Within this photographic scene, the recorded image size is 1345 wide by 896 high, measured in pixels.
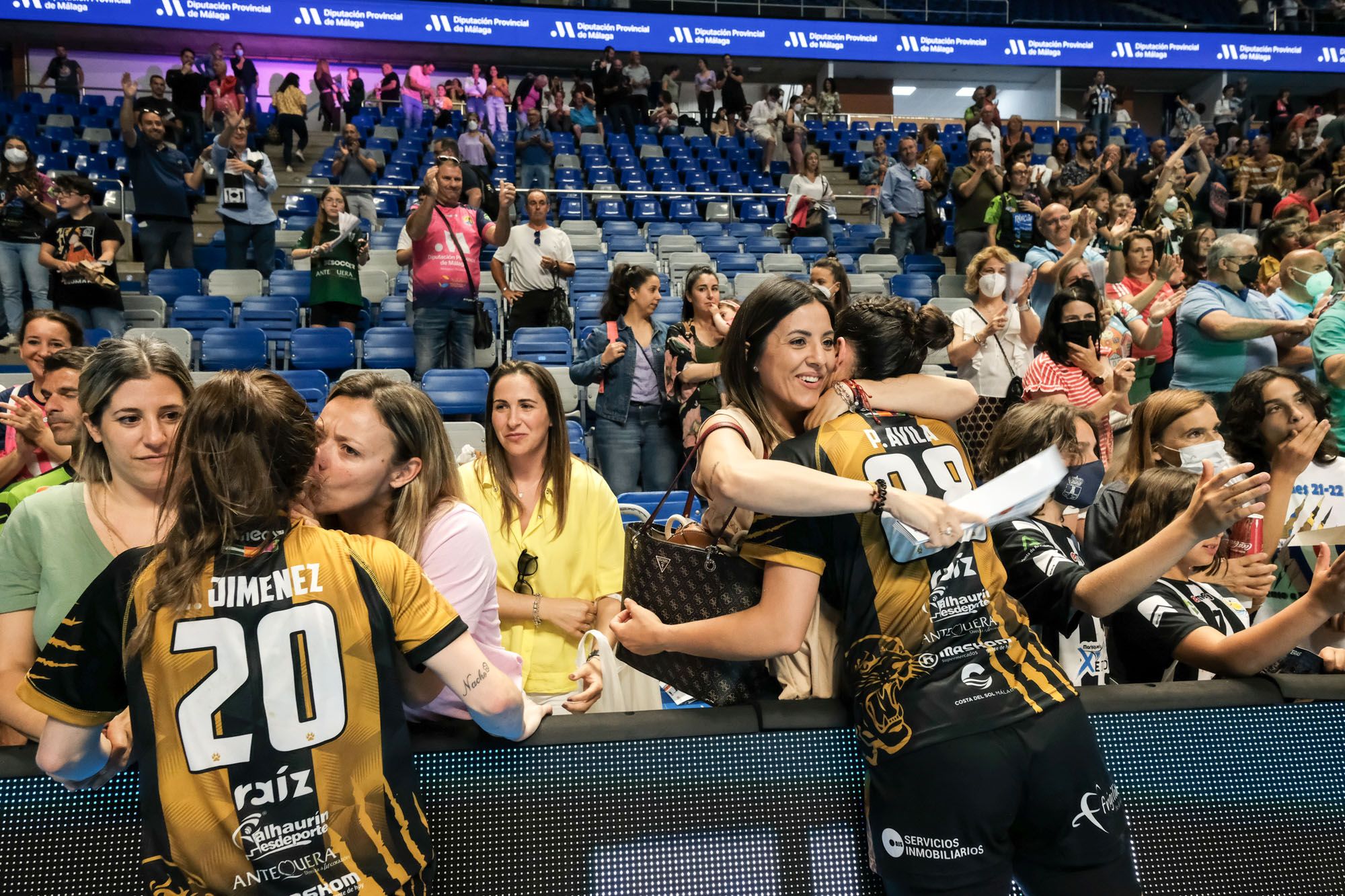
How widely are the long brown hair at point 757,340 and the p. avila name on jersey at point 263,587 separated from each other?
0.88 m

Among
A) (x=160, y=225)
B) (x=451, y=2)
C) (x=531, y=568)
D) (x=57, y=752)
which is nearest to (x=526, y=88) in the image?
(x=451, y=2)

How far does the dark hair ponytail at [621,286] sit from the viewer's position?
5.54 m

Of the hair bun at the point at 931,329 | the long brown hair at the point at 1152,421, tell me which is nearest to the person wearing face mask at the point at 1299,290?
the long brown hair at the point at 1152,421

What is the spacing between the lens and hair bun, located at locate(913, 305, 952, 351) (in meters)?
2.25

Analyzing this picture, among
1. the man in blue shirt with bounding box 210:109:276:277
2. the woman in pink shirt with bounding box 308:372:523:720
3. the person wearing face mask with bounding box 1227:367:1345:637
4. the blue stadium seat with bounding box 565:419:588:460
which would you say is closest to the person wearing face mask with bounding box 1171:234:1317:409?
the person wearing face mask with bounding box 1227:367:1345:637

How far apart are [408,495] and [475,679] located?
0.53m

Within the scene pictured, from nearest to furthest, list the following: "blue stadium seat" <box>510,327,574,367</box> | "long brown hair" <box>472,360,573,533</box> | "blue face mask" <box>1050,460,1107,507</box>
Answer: "long brown hair" <box>472,360,573,533</box>, "blue face mask" <box>1050,460,1107,507</box>, "blue stadium seat" <box>510,327,574,367</box>

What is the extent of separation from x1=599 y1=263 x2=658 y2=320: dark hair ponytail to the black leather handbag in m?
3.56

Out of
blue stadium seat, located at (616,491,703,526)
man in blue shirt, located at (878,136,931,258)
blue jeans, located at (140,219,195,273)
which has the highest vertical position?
man in blue shirt, located at (878,136,931,258)

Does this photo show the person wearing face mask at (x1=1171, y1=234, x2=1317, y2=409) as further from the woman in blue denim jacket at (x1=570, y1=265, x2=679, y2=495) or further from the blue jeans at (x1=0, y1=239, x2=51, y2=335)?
the blue jeans at (x1=0, y1=239, x2=51, y2=335)

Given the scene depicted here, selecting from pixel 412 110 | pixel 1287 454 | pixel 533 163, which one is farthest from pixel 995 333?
pixel 412 110

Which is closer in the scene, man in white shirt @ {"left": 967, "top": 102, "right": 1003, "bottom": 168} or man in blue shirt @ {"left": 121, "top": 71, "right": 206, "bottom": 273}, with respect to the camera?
man in blue shirt @ {"left": 121, "top": 71, "right": 206, "bottom": 273}

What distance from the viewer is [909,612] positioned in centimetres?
176

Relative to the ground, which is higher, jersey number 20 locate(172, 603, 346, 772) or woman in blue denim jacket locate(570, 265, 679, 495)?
Result: woman in blue denim jacket locate(570, 265, 679, 495)
